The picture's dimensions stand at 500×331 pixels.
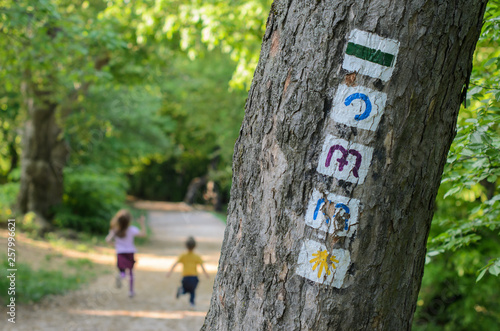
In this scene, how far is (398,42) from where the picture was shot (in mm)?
1675

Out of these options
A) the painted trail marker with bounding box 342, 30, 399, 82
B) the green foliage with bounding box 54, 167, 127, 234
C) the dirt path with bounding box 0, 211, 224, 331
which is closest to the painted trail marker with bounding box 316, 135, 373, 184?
the painted trail marker with bounding box 342, 30, 399, 82

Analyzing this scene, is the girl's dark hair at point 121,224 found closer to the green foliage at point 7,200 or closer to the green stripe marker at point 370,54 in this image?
the green stripe marker at point 370,54

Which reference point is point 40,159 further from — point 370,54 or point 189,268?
point 370,54

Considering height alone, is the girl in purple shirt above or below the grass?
above

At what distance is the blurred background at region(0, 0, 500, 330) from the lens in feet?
10.8

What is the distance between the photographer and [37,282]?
9422 millimetres

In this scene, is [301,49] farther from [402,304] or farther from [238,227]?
[402,304]

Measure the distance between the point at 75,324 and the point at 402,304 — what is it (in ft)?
22.6

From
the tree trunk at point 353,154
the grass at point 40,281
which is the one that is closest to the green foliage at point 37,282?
the grass at point 40,281

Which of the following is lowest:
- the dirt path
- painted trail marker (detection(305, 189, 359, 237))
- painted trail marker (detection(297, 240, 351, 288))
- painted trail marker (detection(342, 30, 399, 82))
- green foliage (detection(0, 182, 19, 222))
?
the dirt path

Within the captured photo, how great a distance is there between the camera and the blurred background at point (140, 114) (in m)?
3.28

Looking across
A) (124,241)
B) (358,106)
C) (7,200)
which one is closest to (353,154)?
(358,106)

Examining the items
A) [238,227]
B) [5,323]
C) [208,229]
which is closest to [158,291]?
[5,323]

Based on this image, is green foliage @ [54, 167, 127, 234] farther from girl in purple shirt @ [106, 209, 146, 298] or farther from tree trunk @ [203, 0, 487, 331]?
tree trunk @ [203, 0, 487, 331]
